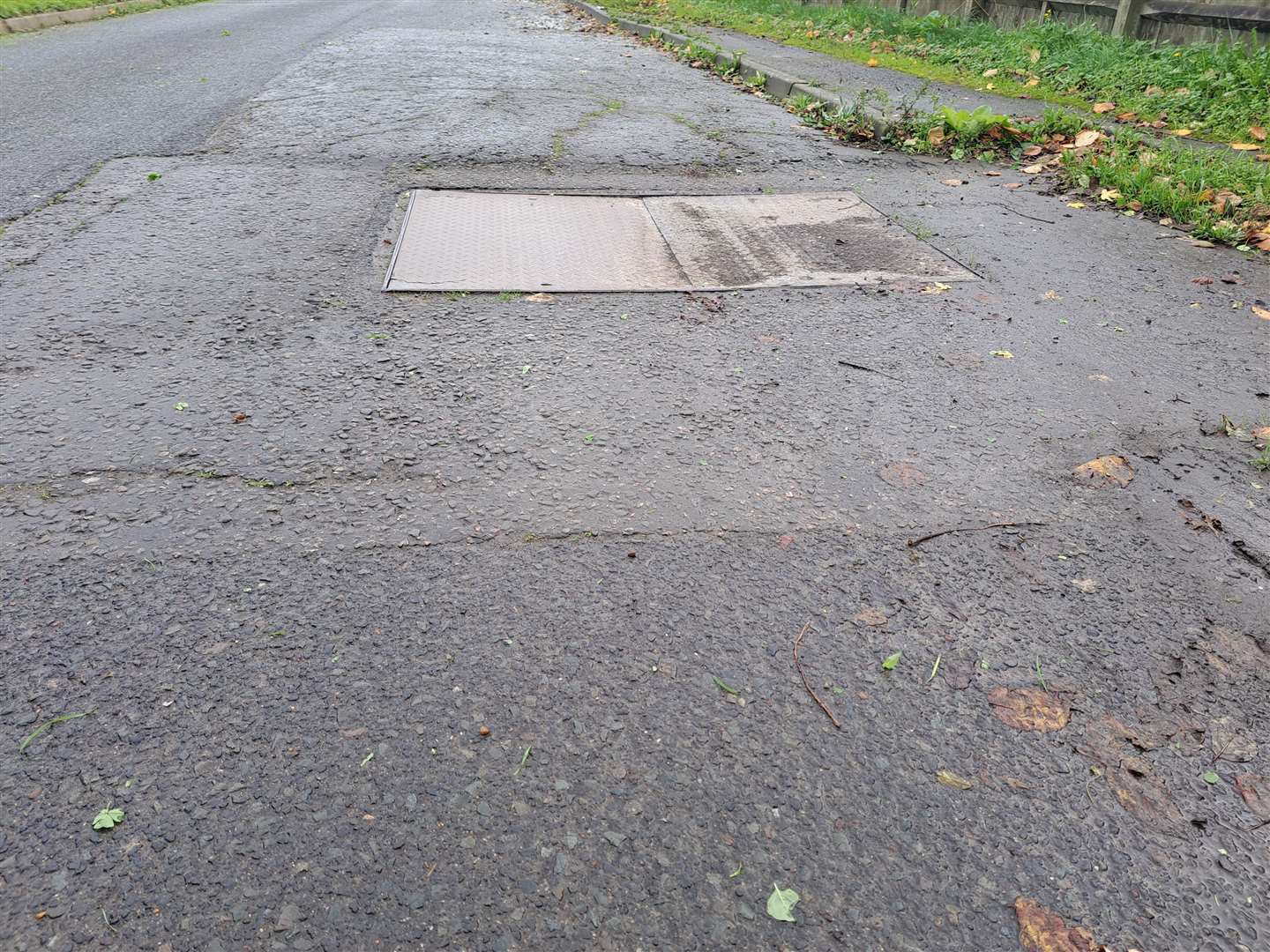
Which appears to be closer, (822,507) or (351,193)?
(822,507)

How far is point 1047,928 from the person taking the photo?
1310mm

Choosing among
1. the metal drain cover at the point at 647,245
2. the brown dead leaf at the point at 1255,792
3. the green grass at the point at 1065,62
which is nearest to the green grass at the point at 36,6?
the green grass at the point at 1065,62

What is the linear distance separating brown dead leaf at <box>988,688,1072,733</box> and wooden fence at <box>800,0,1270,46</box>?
8166 millimetres

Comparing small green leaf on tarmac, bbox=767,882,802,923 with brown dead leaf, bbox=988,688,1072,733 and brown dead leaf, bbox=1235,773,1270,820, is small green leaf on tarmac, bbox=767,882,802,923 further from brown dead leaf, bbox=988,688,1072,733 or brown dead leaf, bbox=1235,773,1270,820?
brown dead leaf, bbox=1235,773,1270,820

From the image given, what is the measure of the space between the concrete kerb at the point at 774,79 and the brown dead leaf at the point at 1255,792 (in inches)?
213

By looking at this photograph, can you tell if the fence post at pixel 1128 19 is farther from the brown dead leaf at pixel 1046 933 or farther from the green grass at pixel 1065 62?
Result: the brown dead leaf at pixel 1046 933

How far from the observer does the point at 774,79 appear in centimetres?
808

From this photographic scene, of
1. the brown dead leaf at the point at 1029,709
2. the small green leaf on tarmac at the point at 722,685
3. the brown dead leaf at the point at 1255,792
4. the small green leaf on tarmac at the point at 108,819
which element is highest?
the small green leaf on tarmac at the point at 108,819

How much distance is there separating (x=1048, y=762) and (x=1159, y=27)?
9326mm

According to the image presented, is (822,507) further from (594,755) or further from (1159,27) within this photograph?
(1159,27)

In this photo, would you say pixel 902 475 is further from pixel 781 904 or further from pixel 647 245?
pixel 647 245

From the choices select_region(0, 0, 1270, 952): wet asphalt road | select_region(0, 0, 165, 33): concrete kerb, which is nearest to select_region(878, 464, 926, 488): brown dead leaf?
select_region(0, 0, 1270, 952): wet asphalt road

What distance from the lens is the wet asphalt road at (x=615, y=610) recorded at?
4.46 feet

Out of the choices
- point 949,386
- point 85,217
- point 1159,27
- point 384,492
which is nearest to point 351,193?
point 85,217
